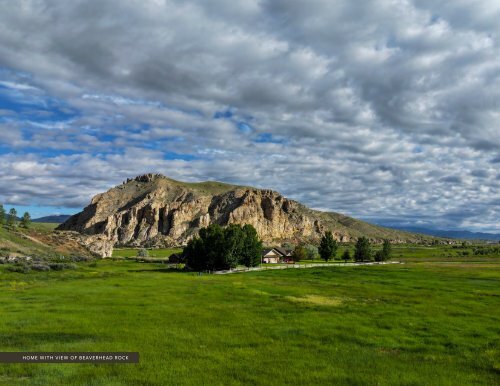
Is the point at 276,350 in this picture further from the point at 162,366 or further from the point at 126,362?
the point at 126,362

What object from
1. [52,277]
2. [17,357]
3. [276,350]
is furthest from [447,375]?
[52,277]

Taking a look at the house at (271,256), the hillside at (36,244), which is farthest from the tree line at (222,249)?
the hillside at (36,244)

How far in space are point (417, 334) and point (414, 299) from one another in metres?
18.6

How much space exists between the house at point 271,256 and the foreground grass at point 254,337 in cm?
10340

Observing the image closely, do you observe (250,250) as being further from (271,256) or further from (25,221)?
(25,221)

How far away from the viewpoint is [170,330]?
85.9 feet

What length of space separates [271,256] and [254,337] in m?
126

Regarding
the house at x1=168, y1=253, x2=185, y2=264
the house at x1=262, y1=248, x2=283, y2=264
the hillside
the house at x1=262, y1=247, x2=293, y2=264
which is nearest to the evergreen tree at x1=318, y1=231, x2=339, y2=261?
the house at x1=262, y1=247, x2=293, y2=264

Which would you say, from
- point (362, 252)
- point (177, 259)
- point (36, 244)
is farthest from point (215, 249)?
point (362, 252)

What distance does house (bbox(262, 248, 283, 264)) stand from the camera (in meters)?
146

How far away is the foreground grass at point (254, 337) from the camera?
18.0m

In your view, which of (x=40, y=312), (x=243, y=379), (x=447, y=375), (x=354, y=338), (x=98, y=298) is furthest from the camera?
(x=98, y=298)

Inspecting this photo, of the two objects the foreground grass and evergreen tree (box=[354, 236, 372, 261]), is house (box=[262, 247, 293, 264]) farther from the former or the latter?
the foreground grass

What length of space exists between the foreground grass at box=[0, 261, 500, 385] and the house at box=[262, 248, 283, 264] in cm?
10340
